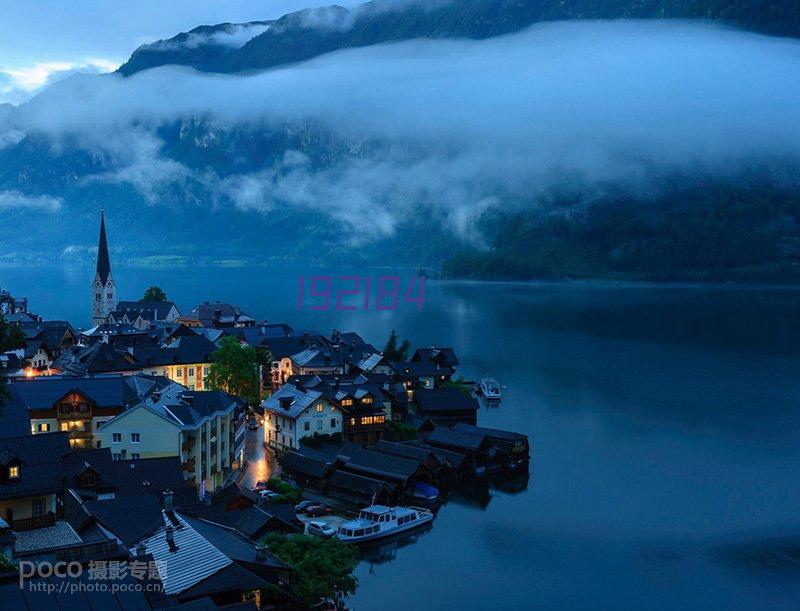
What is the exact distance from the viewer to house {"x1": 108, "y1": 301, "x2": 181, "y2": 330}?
8975cm

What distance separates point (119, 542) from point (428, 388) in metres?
46.8

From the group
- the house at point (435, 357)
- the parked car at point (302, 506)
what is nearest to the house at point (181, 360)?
the house at point (435, 357)

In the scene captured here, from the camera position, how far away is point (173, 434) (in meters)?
36.9

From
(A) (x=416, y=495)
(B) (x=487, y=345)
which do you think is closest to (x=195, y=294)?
(B) (x=487, y=345)

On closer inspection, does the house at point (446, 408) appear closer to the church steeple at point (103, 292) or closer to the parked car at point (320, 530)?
the parked car at point (320, 530)

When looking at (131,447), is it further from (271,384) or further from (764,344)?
(764,344)

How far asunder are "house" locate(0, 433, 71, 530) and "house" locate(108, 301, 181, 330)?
6208cm

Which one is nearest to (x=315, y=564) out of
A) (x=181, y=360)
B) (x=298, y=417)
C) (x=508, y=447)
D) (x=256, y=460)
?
(x=256, y=460)

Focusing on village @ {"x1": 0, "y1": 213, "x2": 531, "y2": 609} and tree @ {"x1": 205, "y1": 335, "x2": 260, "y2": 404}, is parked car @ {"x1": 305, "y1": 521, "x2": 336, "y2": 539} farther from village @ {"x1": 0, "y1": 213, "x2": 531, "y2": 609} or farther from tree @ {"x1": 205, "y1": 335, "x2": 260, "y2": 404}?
tree @ {"x1": 205, "y1": 335, "x2": 260, "y2": 404}

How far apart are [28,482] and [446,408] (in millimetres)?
38899

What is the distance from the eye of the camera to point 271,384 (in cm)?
6956

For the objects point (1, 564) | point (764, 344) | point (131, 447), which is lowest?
point (764, 344)

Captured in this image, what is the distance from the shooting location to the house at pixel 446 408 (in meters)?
60.7

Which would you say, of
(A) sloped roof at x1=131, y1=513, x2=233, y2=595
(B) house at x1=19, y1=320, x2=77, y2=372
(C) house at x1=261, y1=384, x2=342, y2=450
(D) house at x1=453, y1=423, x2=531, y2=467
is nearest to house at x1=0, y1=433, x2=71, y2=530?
(A) sloped roof at x1=131, y1=513, x2=233, y2=595
